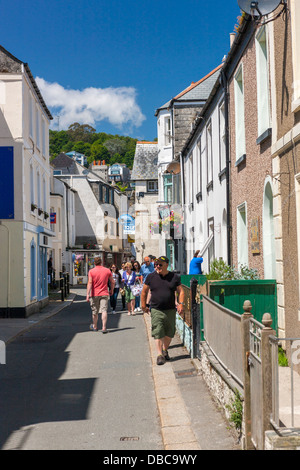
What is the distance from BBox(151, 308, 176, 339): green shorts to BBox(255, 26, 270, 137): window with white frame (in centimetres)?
346

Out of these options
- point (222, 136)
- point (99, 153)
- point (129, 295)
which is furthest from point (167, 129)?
point (99, 153)

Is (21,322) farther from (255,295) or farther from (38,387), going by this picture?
(255,295)

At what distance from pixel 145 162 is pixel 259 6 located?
141 feet

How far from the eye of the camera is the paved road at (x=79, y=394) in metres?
5.84

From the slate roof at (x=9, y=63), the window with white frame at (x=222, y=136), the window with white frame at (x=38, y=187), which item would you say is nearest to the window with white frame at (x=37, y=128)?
the window with white frame at (x=38, y=187)

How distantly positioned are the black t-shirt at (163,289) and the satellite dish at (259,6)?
13.8 ft

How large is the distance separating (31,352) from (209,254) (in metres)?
8.35

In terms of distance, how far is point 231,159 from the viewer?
519 inches

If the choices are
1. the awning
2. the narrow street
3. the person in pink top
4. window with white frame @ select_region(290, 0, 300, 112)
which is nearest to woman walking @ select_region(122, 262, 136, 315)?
the person in pink top

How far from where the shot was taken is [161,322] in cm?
919

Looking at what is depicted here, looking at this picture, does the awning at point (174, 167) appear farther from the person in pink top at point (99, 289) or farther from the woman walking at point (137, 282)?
the person in pink top at point (99, 289)

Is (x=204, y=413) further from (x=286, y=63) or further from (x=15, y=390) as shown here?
(x=286, y=63)

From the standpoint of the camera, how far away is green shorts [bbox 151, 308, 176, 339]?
30.1 ft
